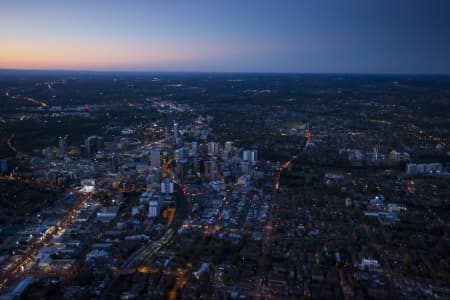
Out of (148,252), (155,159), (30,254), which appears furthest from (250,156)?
(30,254)

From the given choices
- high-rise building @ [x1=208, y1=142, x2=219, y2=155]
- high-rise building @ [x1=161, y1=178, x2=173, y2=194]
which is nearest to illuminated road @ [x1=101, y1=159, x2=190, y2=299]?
high-rise building @ [x1=161, y1=178, x2=173, y2=194]

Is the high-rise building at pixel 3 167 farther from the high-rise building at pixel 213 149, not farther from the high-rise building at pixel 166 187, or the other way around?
the high-rise building at pixel 213 149

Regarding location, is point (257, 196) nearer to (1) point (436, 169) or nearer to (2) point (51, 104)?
(1) point (436, 169)

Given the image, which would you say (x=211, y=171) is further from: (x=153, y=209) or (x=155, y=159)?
(x=153, y=209)

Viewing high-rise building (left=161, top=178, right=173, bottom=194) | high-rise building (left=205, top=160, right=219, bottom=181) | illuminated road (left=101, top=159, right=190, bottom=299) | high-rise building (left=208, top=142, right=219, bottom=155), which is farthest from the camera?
high-rise building (left=208, top=142, right=219, bottom=155)

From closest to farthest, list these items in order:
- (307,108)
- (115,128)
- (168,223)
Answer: (168,223)
(115,128)
(307,108)

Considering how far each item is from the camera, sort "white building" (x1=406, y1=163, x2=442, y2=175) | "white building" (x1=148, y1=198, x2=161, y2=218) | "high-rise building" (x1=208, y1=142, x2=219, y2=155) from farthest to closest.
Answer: "high-rise building" (x1=208, y1=142, x2=219, y2=155) → "white building" (x1=406, y1=163, x2=442, y2=175) → "white building" (x1=148, y1=198, x2=161, y2=218)

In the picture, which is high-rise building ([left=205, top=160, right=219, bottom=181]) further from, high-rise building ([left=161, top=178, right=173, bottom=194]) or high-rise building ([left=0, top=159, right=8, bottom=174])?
high-rise building ([left=0, top=159, right=8, bottom=174])

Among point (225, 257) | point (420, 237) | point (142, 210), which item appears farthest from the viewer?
point (142, 210)

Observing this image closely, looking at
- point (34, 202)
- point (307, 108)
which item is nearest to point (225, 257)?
point (34, 202)
